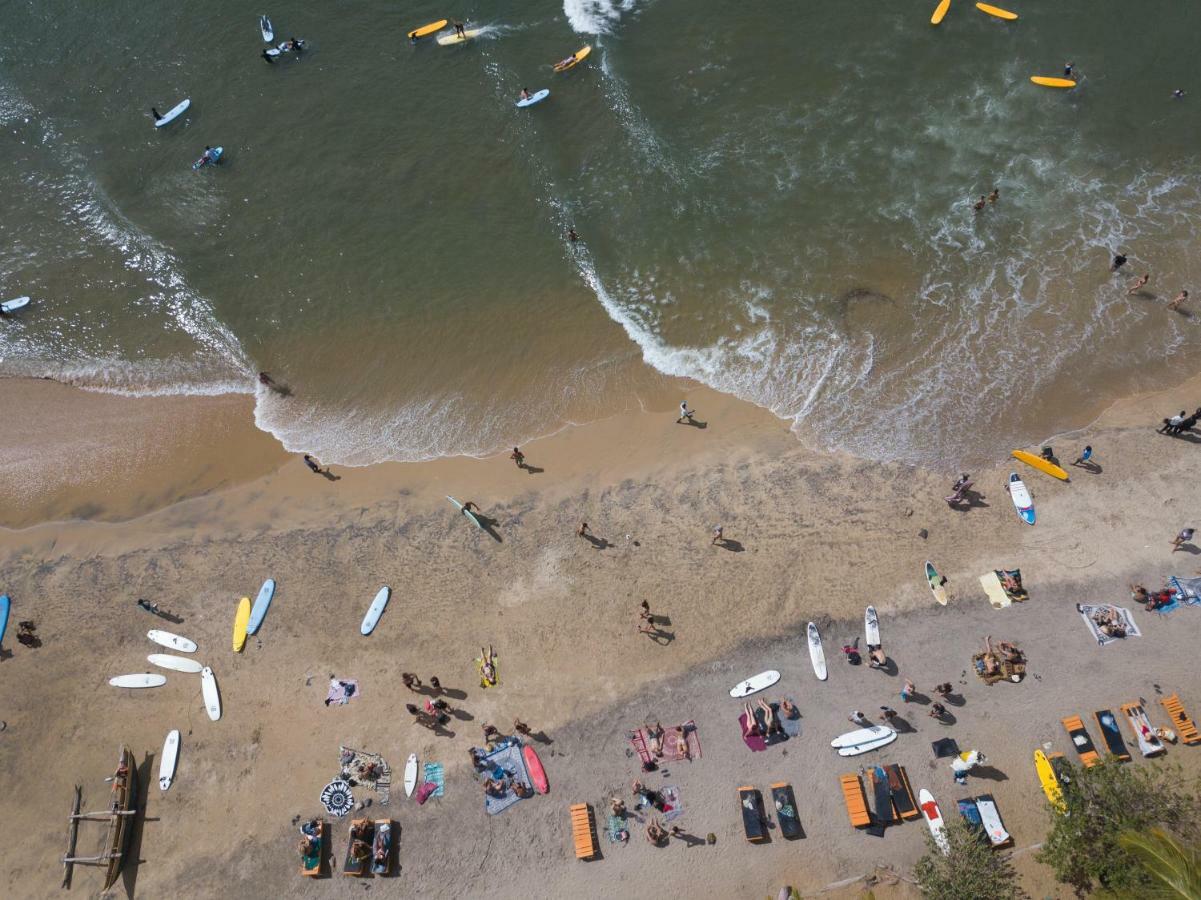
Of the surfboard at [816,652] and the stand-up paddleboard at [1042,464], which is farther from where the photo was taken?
the stand-up paddleboard at [1042,464]

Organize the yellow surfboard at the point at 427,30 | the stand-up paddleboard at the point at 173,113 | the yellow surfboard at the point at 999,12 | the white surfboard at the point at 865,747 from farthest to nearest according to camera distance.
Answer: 1. the yellow surfboard at the point at 427,30
2. the stand-up paddleboard at the point at 173,113
3. the yellow surfboard at the point at 999,12
4. the white surfboard at the point at 865,747

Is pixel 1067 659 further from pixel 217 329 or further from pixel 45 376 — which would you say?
pixel 45 376

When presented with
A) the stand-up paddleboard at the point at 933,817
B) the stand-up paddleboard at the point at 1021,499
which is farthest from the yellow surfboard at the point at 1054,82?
the stand-up paddleboard at the point at 933,817

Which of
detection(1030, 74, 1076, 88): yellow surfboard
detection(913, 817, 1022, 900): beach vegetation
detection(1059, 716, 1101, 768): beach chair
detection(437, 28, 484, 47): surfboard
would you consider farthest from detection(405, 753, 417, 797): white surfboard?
detection(1030, 74, 1076, 88): yellow surfboard

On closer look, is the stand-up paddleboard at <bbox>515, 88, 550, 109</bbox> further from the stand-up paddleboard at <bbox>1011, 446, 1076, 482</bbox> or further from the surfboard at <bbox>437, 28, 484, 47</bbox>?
the stand-up paddleboard at <bbox>1011, 446, 1076, 482</bbox>

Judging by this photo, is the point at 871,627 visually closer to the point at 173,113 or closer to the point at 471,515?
the point at 471,515

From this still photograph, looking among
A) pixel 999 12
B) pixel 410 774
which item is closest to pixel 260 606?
pixel 410 774

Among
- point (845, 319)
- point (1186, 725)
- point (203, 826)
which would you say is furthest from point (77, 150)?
point (1186, 725)

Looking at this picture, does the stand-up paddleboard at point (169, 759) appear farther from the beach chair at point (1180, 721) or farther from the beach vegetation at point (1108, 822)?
the beach chair at point (1180, 721)
